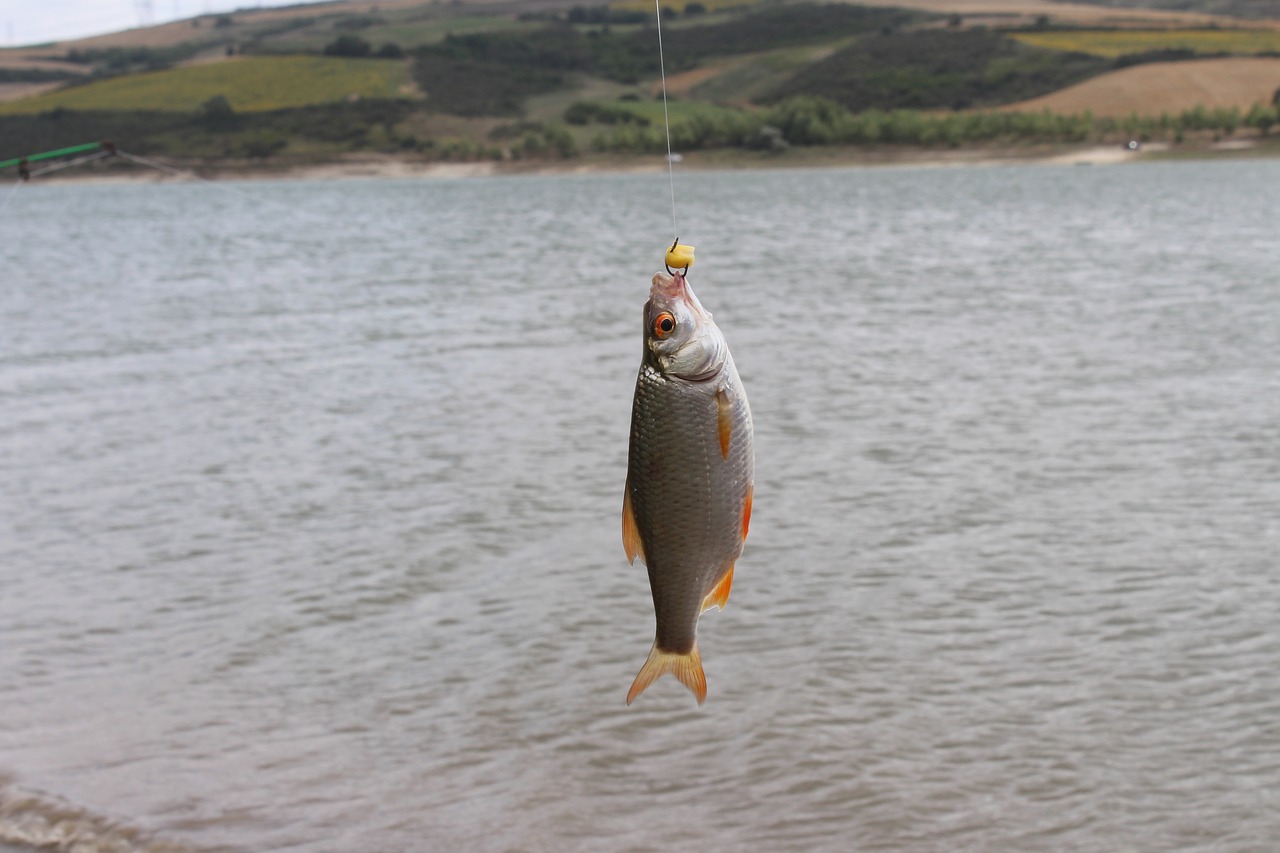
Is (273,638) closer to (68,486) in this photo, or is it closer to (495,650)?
(495,650)

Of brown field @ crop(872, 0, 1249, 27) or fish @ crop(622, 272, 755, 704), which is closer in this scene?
fish @ crop(622, 272, 755, 704)

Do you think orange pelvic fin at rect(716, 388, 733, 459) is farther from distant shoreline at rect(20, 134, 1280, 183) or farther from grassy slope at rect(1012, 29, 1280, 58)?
grassy slope at rect(1012, 29, 1280, 58)

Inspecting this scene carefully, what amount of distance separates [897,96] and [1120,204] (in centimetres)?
8188

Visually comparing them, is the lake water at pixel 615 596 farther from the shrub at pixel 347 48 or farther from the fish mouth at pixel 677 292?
the shrub at pixel 347 48

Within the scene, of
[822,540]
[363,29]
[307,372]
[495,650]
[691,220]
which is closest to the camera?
[495,650]

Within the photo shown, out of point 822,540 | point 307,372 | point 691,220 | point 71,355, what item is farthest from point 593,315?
point 691,220

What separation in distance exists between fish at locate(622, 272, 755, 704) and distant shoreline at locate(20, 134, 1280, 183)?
12212 cm

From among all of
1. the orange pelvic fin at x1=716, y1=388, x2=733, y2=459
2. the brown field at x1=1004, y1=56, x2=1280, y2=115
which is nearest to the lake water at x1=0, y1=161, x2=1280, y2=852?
the orange pelvic fin at x1=716, y1=388, x2=733, y2=459

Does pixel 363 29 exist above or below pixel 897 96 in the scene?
above

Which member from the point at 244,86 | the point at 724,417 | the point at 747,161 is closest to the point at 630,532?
the point at 724,417

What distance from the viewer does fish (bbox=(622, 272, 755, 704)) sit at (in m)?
A: 3.55

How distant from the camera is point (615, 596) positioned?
10086mm

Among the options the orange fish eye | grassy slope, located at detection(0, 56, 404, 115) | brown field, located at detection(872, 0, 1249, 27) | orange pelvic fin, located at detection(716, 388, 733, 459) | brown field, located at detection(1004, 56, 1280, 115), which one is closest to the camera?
the orange fish eye

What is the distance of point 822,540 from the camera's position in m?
11.1
